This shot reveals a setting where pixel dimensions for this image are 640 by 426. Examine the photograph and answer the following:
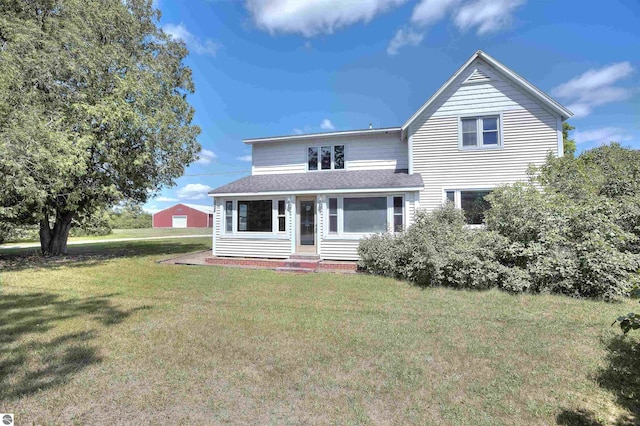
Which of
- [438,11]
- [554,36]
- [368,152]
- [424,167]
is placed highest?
[438,11]

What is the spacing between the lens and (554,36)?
13.8 metres

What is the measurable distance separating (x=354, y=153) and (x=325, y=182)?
2579 mm

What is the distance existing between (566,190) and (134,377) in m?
10.6

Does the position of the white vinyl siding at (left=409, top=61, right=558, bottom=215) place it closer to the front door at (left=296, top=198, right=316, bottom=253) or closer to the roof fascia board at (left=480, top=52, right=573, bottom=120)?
the roof fascia board at (left=480, top=52, right=573, bottom=120)

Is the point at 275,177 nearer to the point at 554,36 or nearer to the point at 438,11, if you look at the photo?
the point at 438,11

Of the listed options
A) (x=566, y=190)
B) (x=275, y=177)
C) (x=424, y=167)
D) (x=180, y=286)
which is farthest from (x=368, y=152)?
(x=180, y=286)

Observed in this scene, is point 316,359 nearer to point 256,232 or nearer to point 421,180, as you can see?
point 421,180

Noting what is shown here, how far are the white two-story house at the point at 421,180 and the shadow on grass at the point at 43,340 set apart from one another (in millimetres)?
6351

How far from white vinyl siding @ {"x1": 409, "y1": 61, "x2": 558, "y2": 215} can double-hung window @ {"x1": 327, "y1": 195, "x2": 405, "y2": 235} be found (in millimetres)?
1773

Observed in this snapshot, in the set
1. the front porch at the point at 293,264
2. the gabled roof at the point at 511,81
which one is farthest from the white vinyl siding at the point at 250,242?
the gabled roof at the point at 511,81

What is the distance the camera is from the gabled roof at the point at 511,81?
441 inches

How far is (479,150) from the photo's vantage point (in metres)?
11.9

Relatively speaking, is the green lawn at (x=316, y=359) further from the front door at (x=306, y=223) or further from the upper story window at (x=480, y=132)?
the upper story window at (x=480, y=132)

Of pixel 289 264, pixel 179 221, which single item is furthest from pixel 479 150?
pixel 179 221
